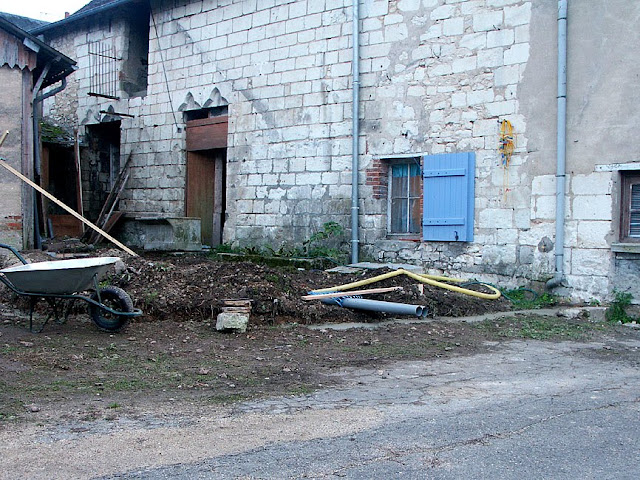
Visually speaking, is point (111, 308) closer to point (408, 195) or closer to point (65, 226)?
point (408, 195)

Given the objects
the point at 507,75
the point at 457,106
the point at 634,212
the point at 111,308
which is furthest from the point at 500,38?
the point at 111,308

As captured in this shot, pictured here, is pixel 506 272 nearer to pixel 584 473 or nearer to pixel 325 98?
pixel 325 98

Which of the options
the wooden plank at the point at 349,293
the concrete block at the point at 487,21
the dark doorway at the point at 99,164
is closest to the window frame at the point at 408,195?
the concrete block at the point at 487,21

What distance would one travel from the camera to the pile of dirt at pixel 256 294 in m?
7.83

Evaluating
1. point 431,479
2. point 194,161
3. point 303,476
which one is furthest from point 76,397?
point 194,161

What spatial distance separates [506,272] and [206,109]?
7.23 metres

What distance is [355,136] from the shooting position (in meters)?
11.6

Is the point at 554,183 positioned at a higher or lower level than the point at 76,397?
higher

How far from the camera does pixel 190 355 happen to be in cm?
619

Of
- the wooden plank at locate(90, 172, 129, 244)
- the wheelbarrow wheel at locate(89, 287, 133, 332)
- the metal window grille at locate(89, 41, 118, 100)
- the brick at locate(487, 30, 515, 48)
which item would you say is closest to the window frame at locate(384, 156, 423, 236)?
the brick at locate(487, 30, 515, 48)

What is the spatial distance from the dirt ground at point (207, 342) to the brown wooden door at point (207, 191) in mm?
4618

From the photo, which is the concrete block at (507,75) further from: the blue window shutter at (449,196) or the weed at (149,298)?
the weed at (149,298)

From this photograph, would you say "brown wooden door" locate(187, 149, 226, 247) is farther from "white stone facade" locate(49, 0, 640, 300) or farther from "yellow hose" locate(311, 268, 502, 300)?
"yellow hose" locate(311, 268, 502, 300)

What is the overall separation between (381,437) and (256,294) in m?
4.14
